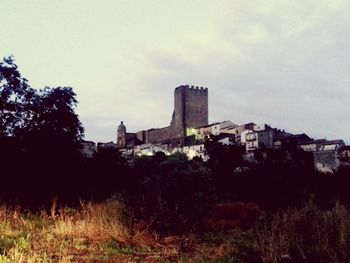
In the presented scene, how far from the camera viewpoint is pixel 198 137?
105375 mm

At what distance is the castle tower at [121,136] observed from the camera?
119 m

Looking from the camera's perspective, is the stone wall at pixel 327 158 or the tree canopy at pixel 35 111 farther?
the stone wall at pixel 327 158

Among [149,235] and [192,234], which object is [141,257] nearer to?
[149,235]

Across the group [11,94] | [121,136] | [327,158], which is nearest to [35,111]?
[11,94]

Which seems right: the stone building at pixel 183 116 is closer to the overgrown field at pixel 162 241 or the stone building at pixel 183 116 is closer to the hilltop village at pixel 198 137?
the hilltop village at pixel 198 137

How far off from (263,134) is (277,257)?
80.3 metres

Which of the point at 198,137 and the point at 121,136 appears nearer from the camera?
the point at 198,137

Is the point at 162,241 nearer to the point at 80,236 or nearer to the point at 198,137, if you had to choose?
the point at 80,236

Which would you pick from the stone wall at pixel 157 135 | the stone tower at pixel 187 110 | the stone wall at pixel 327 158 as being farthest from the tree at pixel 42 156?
the stone wall at pixel 157 135

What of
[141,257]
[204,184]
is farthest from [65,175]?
[141,257]

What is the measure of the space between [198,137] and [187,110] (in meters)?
7.51

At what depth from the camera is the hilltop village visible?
79.9 m

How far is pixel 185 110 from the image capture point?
108 m

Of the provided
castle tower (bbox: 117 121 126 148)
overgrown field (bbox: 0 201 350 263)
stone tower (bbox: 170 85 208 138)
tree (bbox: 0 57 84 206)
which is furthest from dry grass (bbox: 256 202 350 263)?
castle tower (bbox: 117 121 126 148)
